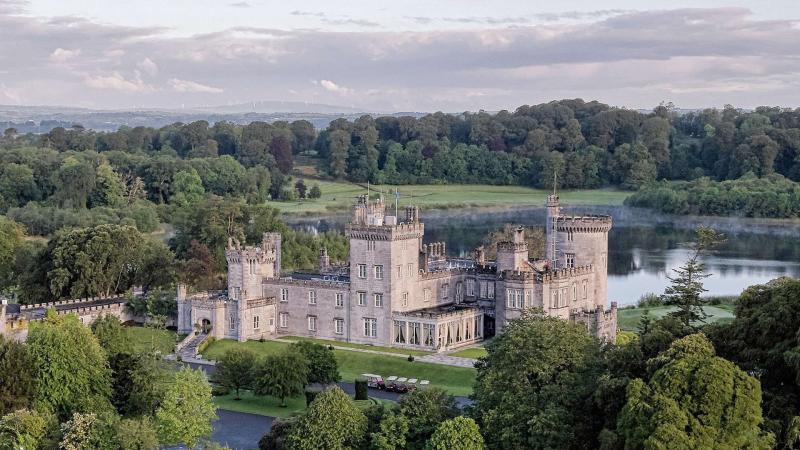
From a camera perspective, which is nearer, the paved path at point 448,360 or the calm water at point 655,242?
the paved path at point 448,360

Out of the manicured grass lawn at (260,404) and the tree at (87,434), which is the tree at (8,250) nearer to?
the manicured grass lawn at (260,404)

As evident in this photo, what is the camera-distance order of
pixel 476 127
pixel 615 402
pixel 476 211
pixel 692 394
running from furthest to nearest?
pixel 476 127 → pixel 476 211 → pixel 615 402 → pixel 692 394

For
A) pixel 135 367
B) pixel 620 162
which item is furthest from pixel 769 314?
pixel 620 162

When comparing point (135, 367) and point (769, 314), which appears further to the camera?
point (135, 367)

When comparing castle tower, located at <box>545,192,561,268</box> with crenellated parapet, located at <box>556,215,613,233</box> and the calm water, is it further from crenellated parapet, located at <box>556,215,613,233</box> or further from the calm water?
the calm water

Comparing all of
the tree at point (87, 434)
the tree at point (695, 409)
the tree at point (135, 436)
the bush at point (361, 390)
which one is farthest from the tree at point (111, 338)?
the tree at point (695, 409)

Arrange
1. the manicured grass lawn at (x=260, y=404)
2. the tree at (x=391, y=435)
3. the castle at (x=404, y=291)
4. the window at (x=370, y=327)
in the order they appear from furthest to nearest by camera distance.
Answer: the window at (x=370, y=327), the castle at (x=404, y=291), the manicured grass lawn at (x=260, y=404), the tree at (x=391, y=435)

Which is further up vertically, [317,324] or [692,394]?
[692,394]

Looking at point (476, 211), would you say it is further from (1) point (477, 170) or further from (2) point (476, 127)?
(2) point (476, 127)
